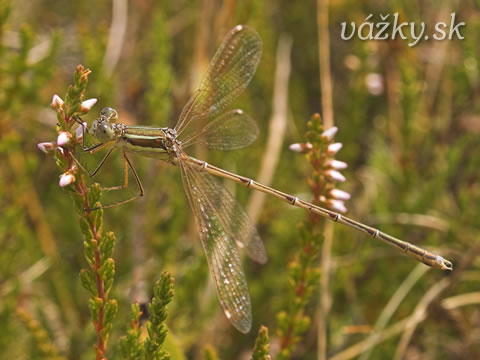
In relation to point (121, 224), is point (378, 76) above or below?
above

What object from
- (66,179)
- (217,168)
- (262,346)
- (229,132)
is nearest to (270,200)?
(229,132)

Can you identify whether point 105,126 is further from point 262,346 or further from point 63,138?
point 262,346

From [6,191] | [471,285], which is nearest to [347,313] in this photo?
[471,285]

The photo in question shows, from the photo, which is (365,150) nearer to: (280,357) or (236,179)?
(236,179)

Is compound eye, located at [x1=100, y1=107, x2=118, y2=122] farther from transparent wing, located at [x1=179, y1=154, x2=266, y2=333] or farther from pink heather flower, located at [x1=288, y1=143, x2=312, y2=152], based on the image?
pink heather flower, located at [x1=288, y1=143, x2=312, y2=152]

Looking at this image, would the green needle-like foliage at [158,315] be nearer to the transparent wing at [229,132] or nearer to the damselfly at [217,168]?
the damselfly at [217,168]

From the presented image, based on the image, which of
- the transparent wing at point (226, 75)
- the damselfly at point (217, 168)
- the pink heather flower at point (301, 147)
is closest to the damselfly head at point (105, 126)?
the damselfly at point (217, 168)
